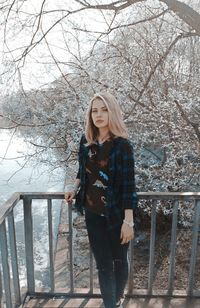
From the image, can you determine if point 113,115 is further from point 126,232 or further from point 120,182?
point 126,232

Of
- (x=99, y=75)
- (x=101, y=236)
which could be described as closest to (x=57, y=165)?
(x=99, y=75)

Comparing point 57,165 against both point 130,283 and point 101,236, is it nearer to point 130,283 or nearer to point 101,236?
point 130,283

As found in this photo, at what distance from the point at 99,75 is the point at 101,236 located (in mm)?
3949

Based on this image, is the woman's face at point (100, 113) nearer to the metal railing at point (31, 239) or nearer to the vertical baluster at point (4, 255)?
the metal railing at point (31, 239)

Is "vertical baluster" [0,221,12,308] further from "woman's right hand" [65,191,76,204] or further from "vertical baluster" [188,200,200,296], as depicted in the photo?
"vertical baluster" [188,200,200,296]

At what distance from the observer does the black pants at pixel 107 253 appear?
176 centimetres

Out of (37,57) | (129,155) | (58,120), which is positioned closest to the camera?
(129,155)

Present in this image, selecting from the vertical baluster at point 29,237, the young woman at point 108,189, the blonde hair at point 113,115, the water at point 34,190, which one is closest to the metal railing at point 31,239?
the vertical baluster at point 29,237

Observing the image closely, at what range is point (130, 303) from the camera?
2213 millimetres

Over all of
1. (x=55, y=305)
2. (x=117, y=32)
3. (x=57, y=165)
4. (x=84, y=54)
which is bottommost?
(x=55, y=305)

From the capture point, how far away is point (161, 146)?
16.9ft

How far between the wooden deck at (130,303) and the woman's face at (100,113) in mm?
1312

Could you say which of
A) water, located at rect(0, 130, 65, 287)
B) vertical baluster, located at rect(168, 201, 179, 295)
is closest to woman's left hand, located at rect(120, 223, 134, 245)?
vertical baluster, located at rect(168, 201, 179, 295)

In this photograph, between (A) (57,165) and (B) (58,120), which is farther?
(A) (57,165)
